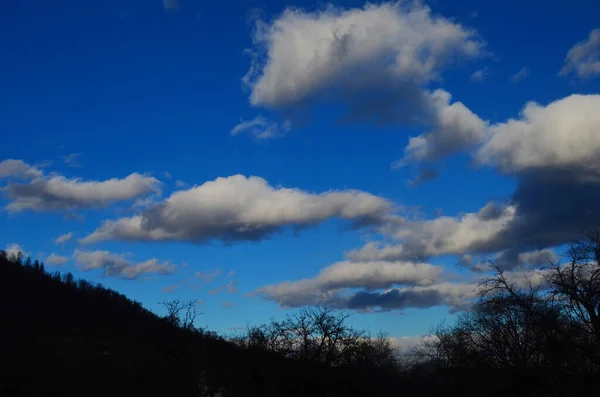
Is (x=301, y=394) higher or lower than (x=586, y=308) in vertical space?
lower

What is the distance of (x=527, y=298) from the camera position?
43219 millimetres

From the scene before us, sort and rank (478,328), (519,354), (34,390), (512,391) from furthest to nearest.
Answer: (478,328) < (519,354) < (512,391) < (34,390)

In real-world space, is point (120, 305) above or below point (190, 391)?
above

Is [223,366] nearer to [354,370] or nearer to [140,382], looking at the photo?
[140,382]

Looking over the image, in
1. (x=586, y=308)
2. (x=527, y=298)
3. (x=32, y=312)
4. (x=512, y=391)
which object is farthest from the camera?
(x=32, y=312)

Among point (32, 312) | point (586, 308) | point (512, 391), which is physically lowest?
point (512, 391)

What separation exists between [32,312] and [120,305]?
40413mm

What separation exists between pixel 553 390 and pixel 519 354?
623 inches

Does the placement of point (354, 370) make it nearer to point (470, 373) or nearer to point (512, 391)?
point (470, 373)

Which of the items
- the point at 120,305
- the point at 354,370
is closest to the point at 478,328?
the point at 354,370

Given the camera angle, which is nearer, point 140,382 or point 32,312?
point 140,382

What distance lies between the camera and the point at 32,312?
315ft

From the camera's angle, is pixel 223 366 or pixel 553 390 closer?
pixel 553 390

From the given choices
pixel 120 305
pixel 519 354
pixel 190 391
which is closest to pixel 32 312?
pixel 120 305
